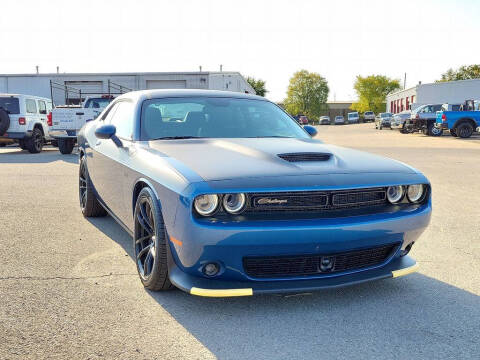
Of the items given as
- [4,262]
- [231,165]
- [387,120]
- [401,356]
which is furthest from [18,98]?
[387,120]

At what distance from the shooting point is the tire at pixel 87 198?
5.51 metres

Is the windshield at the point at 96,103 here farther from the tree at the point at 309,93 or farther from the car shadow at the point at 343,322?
the tree at the point at 309,93

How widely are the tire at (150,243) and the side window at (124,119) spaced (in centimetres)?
91

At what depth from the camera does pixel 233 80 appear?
40.2 meters

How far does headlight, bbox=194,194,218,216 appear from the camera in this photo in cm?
281

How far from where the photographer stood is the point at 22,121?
48.4 feet

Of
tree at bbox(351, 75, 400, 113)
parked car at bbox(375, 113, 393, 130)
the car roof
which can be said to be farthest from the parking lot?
tree at bbox(351, 75, 400, 113)

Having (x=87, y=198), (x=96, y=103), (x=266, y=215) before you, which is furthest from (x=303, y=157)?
(x=96, y=103)

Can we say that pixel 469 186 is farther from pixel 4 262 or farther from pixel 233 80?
pixel 233 80

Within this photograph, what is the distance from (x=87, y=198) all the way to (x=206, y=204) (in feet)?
10.4

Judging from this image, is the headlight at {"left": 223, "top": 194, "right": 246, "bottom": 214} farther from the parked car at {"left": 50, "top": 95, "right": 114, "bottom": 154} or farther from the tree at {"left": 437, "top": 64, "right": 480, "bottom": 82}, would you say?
the tree at {"left": 437, "top": 64, "right": 480, "bottom": 82}

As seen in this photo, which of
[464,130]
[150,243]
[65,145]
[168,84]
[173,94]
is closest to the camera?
[150,243]

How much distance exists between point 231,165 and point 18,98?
1380 centimetres

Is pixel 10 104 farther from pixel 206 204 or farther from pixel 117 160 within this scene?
pixel 206 204
